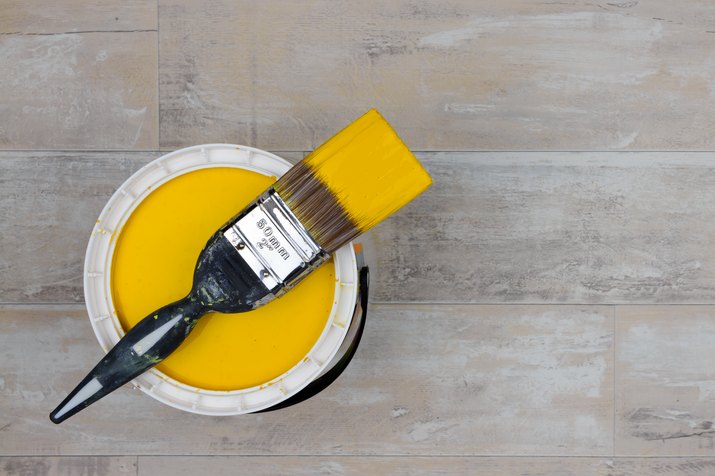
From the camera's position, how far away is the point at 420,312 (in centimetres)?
103

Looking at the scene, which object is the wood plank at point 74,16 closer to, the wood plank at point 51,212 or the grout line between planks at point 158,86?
the grout line between planks at point 158,86

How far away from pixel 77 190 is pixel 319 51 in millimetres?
433

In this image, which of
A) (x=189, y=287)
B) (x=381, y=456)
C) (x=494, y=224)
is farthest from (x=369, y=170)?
(x=381, y=456)

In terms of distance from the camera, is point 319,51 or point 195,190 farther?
point 319,51

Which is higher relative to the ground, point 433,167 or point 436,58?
point 436,58

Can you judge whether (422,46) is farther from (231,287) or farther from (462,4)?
(231,287)

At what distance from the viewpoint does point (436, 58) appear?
102 centimetres

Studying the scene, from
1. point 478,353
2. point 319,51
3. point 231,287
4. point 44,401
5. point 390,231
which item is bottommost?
point 44,401

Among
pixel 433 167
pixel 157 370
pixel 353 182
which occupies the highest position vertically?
pixel 353 182

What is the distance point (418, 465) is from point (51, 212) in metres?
0.70

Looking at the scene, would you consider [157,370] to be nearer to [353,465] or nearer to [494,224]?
[353,465]

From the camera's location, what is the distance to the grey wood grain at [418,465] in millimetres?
1050

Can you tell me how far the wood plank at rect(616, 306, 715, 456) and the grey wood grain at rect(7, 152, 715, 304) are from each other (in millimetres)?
73

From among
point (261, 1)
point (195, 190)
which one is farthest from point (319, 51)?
point (195, 190)
